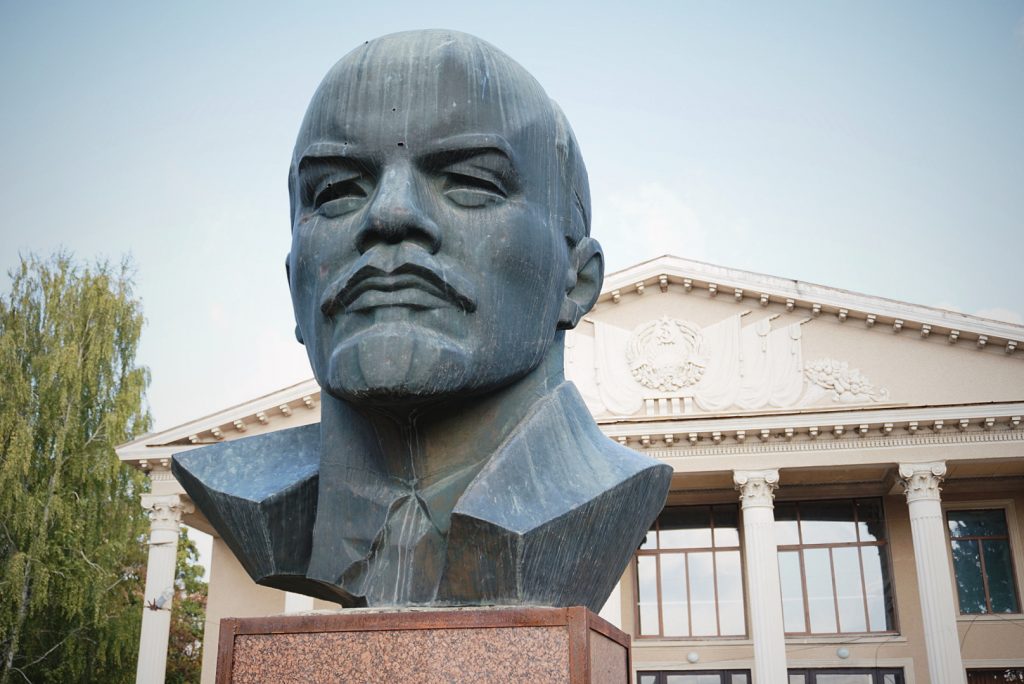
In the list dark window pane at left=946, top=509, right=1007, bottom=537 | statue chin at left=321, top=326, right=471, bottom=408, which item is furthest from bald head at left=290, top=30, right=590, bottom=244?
dark window pane at left=946, top=509, right=1007, bottom=537

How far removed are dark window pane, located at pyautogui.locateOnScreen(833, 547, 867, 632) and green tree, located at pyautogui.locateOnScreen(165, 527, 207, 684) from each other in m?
17.4

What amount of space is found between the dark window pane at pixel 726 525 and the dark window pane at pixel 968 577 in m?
4.82

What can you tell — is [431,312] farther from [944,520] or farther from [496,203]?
[944,520]

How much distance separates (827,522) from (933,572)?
4.12 metres

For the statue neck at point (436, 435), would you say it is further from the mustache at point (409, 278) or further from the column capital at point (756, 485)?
the column capital at point (756, 485)

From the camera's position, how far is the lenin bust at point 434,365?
278 cm

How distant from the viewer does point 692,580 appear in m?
23.8

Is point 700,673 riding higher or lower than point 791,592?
lower

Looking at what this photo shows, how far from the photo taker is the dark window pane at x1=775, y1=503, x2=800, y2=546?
23781 mm

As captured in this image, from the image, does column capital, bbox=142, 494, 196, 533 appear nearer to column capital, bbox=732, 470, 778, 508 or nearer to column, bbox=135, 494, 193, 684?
column, bbox=135, 494, 193, 684

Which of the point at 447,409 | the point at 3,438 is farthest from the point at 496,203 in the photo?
the point at 3,438

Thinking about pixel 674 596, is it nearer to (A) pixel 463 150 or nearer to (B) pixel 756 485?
(B) pixel 756 485

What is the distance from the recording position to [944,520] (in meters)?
23.6

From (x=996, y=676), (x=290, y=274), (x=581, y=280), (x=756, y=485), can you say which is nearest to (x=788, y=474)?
(x=756, y=485)
